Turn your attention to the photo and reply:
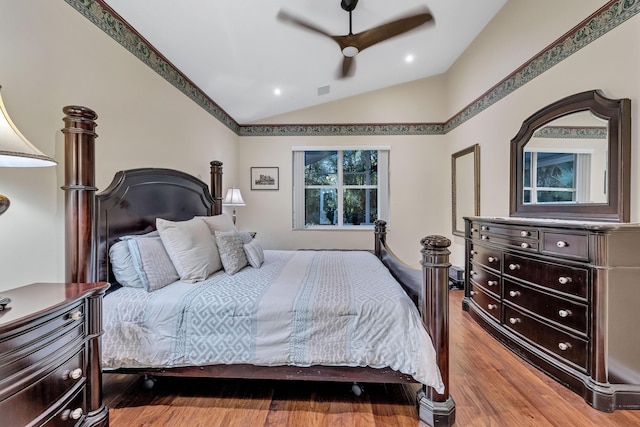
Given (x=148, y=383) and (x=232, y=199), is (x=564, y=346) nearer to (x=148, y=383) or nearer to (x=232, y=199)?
(x=148, y=383)

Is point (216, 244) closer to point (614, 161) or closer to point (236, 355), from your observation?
point (236, 355)

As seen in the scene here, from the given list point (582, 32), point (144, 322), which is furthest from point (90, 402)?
point (582, 32)

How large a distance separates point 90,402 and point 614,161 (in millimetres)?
3350

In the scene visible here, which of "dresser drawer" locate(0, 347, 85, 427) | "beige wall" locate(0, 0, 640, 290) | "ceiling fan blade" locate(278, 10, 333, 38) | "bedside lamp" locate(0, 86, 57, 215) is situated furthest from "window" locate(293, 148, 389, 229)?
"bedside lamp" locate(0, 86, 57, 215)

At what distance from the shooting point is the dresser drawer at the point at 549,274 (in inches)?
74.0

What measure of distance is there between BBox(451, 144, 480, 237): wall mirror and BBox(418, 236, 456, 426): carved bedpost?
8.74ft

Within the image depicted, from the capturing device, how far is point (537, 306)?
7.22 feet

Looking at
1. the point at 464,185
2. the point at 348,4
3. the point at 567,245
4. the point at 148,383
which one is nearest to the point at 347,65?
the point at 348,4

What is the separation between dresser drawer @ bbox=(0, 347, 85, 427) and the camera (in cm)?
98

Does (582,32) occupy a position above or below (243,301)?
above

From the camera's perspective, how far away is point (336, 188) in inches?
202

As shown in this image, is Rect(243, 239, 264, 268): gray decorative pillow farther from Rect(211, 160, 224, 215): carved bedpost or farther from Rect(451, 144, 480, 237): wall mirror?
Rect(451, 144, 480, 237): wall mirror

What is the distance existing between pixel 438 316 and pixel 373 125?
388 centimetres

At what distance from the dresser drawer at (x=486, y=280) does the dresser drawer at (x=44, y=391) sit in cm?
300
